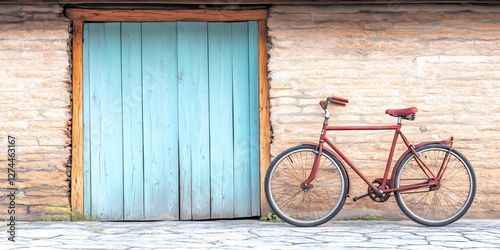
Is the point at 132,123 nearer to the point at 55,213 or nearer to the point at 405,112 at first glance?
the point at 55,213

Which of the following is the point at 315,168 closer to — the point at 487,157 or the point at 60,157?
the point at 487,157

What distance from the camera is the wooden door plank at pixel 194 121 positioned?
8367 mm

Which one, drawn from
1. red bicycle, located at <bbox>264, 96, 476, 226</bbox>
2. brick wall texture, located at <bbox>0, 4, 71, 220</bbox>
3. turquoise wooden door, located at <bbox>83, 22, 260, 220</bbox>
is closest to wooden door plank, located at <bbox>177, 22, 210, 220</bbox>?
turquoise wooden door, located at <bbox>83, 22, 260, 220</bbox>

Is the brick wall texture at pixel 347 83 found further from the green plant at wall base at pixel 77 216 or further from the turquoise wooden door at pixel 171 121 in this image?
the turquoise wooden door at pixel 171 121

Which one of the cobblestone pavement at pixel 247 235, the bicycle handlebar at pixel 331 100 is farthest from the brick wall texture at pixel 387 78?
the cobblestone pavement at pixel 247 235

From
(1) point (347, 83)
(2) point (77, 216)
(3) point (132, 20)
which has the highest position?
(3) point (132, 20)

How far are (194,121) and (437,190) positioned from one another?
93.7 inches

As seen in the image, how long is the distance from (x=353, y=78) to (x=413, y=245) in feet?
7.20

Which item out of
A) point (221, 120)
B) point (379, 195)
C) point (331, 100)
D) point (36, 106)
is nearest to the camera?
point (379, 195)

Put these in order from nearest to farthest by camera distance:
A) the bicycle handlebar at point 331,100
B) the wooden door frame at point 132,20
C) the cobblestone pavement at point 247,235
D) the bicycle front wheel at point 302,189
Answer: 1. the cobblestone pavement at point 247,235
2. the bicycle handlebar at point 331,100
3. the bicycle front wheel at point 302,189
4. the wooden door frame at point 132,20

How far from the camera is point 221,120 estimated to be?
8391 millimetres

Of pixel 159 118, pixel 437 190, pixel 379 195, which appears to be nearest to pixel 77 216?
pixel 159 118

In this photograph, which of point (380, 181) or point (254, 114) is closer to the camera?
point (380, 181)

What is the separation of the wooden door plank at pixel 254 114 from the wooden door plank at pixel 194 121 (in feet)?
1.38
